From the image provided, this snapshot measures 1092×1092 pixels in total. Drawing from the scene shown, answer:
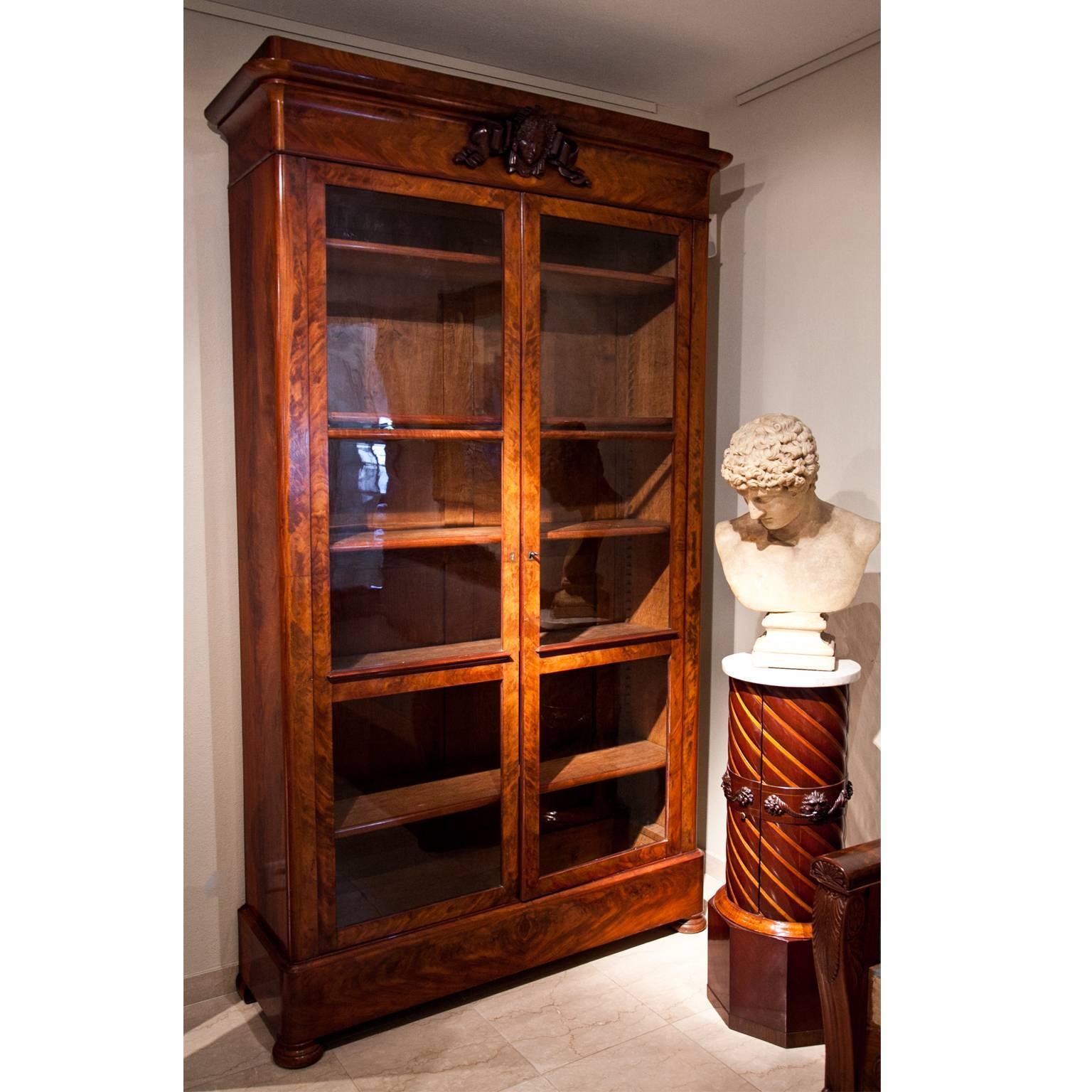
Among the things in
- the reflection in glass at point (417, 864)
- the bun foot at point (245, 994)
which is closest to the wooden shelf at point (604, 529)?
the reflection in glass at point (417, 864)

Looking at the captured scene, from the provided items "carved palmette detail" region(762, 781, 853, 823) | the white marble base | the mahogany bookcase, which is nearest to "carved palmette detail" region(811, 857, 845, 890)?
"carved palmette detail" region(762, 781, 853, 823)

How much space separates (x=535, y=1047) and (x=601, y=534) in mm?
1169

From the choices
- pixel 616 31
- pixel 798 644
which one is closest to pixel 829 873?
pixel 798 644

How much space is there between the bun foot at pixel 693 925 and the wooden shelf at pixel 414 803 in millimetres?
748

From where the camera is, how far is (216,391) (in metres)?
2.17

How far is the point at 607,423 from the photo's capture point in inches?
93.0

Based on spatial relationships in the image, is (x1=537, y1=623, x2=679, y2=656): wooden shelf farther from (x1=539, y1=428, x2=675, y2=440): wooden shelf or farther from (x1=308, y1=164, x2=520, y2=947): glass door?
(x1=539, y1=428, x2=675, y2=440): wooden shelf

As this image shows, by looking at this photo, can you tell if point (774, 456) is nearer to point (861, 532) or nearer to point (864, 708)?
point (861, 532)

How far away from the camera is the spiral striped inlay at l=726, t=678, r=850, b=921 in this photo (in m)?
2.06

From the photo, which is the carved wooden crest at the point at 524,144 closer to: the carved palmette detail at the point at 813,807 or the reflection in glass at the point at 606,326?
the reflection in glass at the point at 606,326

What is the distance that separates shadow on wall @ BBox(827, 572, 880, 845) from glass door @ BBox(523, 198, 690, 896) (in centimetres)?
43

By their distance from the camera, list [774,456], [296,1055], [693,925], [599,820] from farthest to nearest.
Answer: [693,925] → [599,820] → [296,1055] → [774,456]
